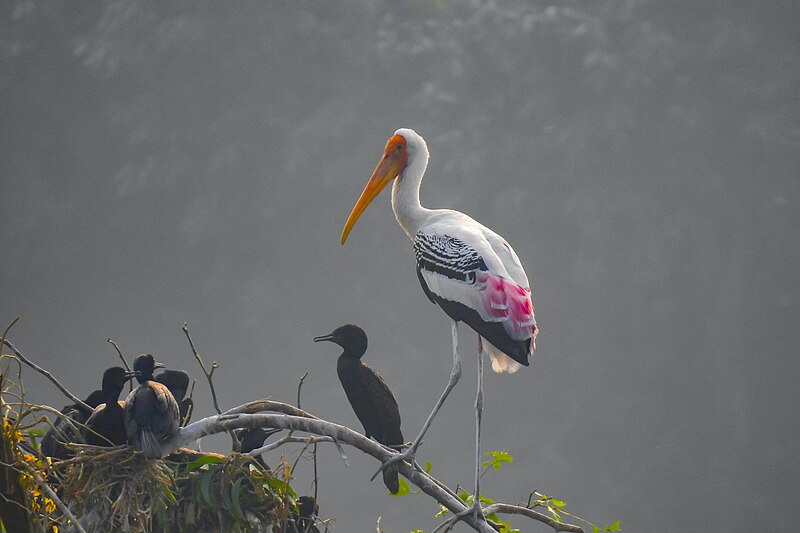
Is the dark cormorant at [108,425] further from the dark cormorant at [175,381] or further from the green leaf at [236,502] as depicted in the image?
the dark cormorant at [175,381]

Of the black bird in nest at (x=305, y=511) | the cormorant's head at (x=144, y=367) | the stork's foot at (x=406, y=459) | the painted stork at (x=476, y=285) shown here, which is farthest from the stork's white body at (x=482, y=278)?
the cormorant's head at (x=144, y=367)

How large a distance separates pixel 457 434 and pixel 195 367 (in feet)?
13.1

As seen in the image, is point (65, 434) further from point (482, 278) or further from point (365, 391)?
point (482, 278)

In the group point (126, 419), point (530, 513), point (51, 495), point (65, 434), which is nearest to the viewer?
point (51, 495)

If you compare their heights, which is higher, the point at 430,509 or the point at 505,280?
the point at 430,509

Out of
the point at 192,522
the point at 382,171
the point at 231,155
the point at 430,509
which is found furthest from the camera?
the point at 231,155

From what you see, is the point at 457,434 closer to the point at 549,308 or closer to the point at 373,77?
the point at 549,308

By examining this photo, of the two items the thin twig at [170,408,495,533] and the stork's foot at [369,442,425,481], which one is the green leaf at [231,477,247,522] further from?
the stork's foot at [369,442,425,481]

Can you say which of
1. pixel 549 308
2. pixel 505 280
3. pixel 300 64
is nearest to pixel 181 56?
pixel 300 64

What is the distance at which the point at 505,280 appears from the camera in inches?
192

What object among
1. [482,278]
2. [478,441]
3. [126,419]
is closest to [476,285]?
[482,278]

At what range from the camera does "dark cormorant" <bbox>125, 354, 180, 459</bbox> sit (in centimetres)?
391

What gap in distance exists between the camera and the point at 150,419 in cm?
395

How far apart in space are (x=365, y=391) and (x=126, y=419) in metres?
1.46
